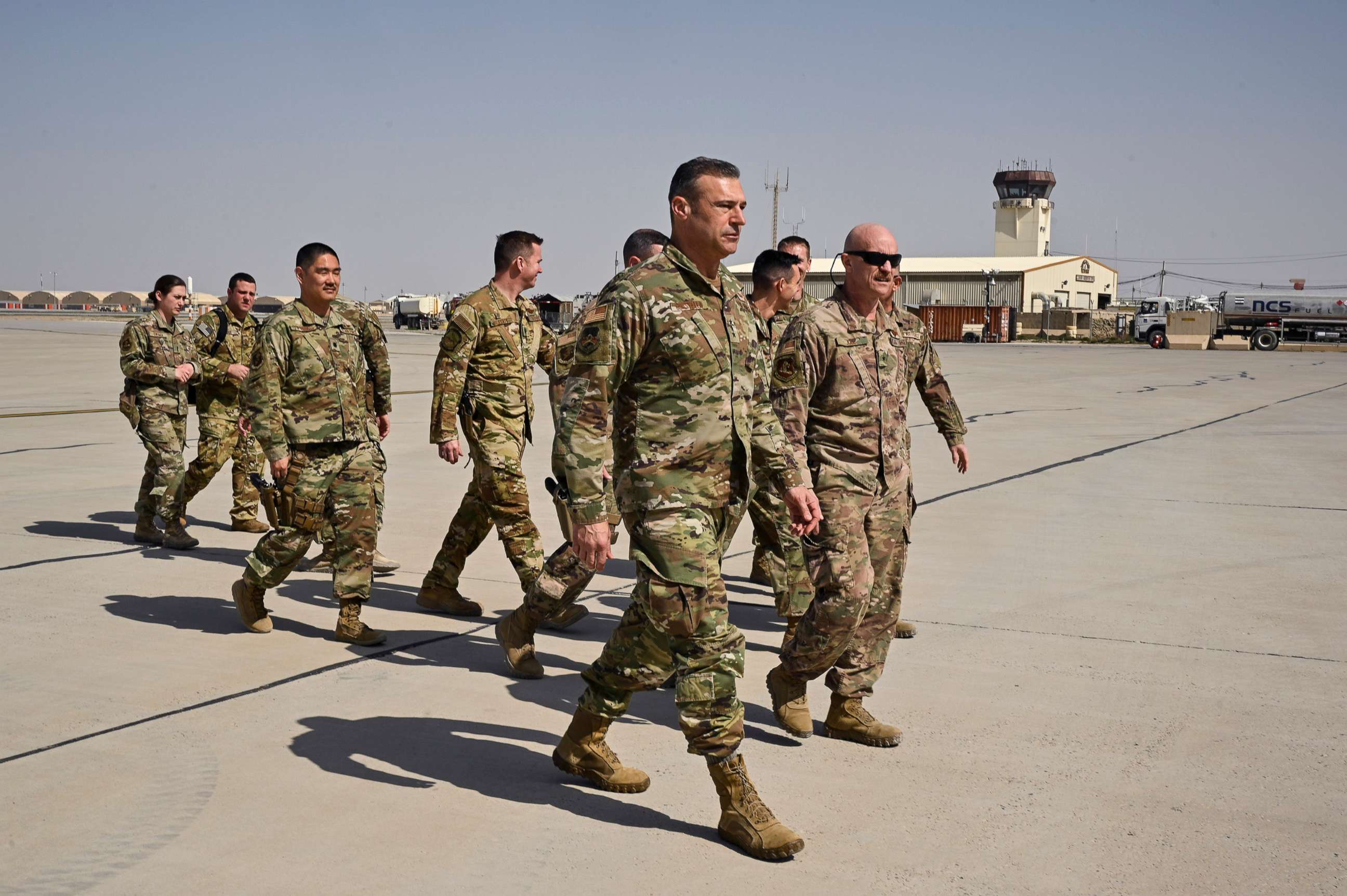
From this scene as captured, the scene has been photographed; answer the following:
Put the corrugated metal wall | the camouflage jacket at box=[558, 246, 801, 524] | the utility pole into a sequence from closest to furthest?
1. the camouflage jacket at box=[558, 246, 801, 524]
2. the utility pole
3. the corrugated metal wall

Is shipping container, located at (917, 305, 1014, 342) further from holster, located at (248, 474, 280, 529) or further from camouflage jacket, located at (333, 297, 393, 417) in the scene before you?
camouflage jacket, located at (333, 297, 393, 417)

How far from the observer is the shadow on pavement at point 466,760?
430 cm

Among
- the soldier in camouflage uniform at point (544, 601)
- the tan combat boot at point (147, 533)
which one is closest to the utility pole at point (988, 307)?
the tan combat boot at point (147, 533)

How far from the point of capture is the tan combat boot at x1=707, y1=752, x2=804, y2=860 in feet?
12.6

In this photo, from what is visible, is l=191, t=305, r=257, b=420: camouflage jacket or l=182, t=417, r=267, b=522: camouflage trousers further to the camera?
l=191, t=305, r=257, b=420: camouflage jacket

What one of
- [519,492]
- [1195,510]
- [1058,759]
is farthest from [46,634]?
[1195,510]

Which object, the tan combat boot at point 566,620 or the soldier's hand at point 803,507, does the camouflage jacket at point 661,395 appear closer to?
the soldier's hand at point 803,507

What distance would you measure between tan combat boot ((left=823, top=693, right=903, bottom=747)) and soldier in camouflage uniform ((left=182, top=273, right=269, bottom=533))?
5.85 m

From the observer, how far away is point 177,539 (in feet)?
29.4

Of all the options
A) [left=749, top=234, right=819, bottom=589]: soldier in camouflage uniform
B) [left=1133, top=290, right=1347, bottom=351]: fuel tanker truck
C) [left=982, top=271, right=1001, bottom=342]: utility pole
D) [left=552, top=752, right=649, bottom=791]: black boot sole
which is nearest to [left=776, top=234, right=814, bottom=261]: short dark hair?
[left=749, top=234, right=819, bottom=589]: soldier in camouflage uniform

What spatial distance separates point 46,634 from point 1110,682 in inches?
204

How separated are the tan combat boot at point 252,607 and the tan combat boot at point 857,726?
3.07 metres

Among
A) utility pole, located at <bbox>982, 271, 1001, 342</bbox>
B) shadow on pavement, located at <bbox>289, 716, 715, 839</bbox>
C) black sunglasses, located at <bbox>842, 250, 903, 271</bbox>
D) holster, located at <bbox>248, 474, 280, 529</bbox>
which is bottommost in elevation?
shadow on pavement, located at <bbox>289, 716, 715, 839</bbox>

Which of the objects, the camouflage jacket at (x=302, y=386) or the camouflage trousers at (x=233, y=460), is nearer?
the camouflage jacket at (x=302, y=386)
